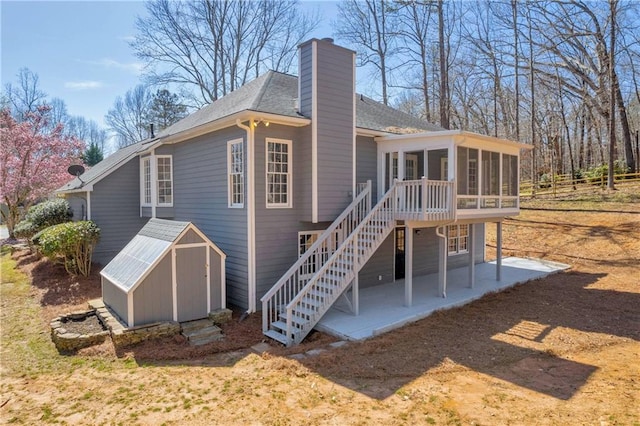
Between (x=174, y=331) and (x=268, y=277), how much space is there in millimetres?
2412

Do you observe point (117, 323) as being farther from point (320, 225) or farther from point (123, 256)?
point (320, 225)

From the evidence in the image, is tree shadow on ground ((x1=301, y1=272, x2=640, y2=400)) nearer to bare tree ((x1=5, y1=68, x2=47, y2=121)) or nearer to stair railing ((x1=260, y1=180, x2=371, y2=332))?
stair railing ((x1=260, y1=180, x2=371, y2=332))

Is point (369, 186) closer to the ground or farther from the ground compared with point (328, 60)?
closer to the ground

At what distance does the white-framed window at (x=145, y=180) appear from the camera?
13.2 meters

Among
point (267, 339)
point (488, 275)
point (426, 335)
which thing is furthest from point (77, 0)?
point (488, 275)

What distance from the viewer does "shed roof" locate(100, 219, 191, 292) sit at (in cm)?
779

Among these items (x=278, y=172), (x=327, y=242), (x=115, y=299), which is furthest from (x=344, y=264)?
(x=115, y=299)

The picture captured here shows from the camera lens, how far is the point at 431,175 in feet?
38.5

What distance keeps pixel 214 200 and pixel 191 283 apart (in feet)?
8.98

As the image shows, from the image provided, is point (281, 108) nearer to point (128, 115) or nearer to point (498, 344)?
point (498, 344)

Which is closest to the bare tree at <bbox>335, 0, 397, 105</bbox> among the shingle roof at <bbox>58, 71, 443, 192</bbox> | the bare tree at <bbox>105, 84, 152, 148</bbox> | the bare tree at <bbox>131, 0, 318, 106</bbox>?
the bare tree at <bbox>131, 0, 318, 106</bbox>

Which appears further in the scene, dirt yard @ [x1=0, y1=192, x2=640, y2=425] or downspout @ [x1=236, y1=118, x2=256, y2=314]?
downspout @ [x1=236, y1=118, x2=256, y2=314]

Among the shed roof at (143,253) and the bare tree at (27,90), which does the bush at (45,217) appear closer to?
the shed roof at (143,253)

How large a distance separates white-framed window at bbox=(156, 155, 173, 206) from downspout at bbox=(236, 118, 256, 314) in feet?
15.9
